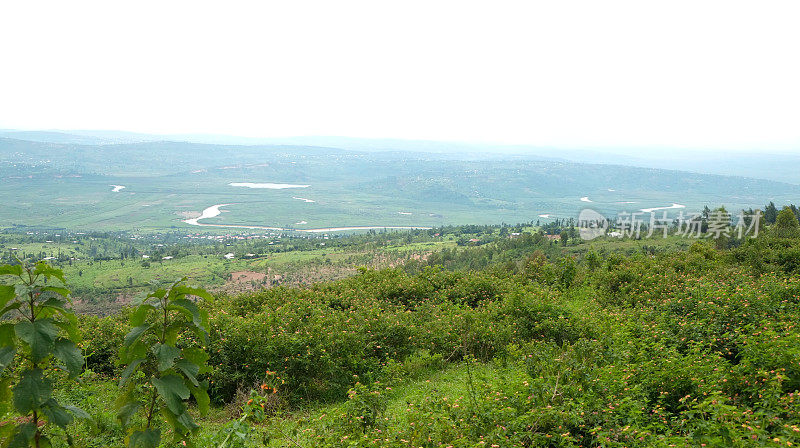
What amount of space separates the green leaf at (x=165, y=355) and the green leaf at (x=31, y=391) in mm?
546

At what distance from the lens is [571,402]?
16.4ft

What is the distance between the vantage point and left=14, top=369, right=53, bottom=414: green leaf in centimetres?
227

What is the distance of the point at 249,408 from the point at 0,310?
7.28 ft

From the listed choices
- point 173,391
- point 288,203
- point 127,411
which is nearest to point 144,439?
point 127,411

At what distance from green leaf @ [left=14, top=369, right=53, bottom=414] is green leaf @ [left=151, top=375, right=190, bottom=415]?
0.52m

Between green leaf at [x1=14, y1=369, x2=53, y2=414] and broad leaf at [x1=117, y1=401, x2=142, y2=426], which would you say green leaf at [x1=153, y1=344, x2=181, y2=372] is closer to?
broad leaf at [x1=117, y1=401, x2=142, y2=426]

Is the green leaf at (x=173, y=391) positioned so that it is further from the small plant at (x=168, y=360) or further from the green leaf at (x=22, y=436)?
the green leaf at (x=22, y=436)

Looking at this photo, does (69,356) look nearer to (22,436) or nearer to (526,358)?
(22,436)

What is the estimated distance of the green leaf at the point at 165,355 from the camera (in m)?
2.43

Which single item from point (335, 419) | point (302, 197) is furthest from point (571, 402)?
point (302, 197)

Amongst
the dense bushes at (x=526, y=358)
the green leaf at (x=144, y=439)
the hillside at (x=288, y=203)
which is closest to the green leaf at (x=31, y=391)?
the green leaf at (x=144, y=439)

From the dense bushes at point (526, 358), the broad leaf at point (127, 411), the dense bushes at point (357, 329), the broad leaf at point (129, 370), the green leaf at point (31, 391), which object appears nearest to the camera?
the green leaf at point (31, 391)

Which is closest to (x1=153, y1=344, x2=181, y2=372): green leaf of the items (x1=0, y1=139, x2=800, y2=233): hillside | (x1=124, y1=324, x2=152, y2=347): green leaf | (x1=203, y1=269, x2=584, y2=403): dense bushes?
(x1=124, y1=324, x2=152, y2=347): green leaf

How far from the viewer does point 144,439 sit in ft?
8.58
